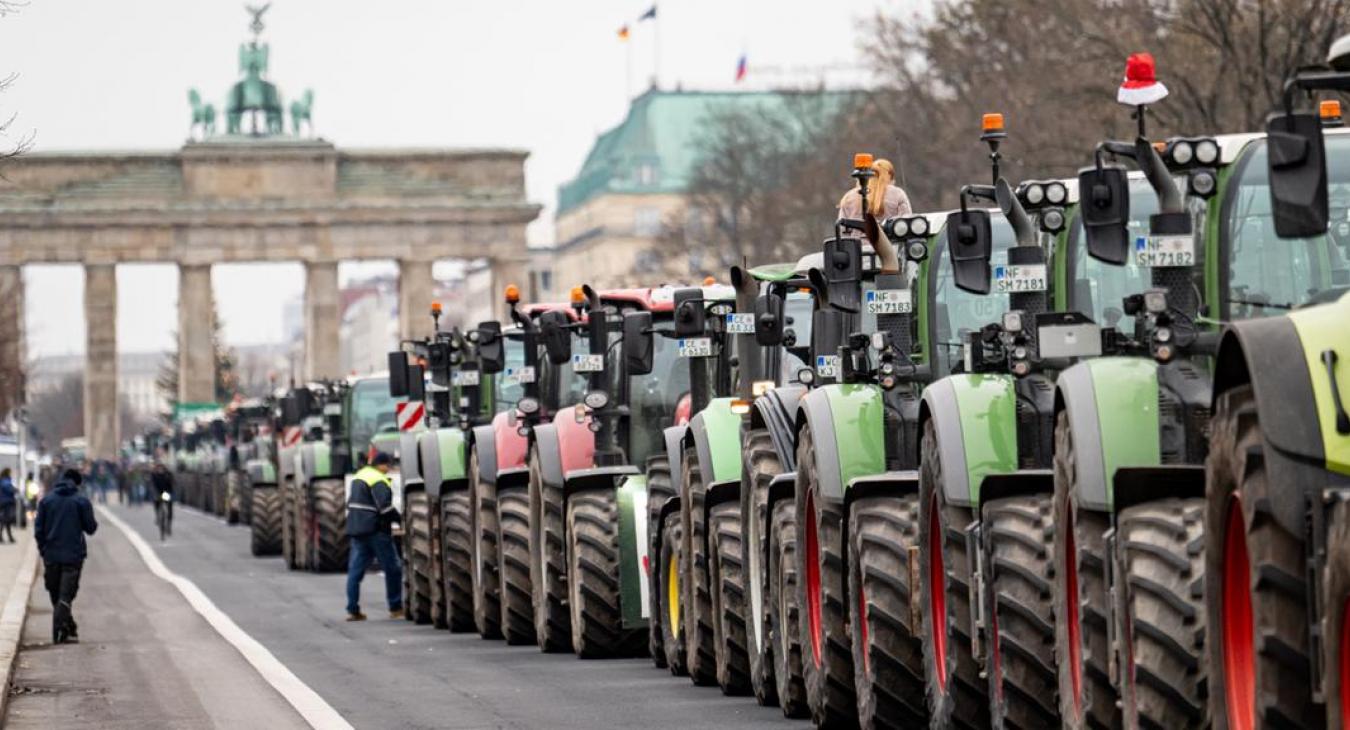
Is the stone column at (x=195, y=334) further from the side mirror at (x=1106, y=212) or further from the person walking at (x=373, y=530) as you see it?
the side mirror at (x=1106, y=212)

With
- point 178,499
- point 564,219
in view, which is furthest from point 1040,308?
point 564,219

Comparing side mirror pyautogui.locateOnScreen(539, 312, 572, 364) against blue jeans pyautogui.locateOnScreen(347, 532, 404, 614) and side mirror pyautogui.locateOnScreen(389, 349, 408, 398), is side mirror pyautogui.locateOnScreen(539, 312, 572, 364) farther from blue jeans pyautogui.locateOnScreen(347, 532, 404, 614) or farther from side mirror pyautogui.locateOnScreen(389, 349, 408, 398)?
side mirror pyautogui.locateOnScreen(389, 349, 408, 398)

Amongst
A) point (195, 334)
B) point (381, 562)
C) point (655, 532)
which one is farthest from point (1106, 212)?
point (195, 334)

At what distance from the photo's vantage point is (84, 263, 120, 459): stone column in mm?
127875

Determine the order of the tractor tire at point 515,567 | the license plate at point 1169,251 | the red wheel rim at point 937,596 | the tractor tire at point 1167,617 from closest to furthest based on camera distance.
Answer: the tractor tire at point 1167,617, the license plate at point 1169,251, the red wheel rim at point 937,596, the tractor tire at point 515,567

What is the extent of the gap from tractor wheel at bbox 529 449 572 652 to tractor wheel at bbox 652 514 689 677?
88.8 inches

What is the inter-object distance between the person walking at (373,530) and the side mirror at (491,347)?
410 centimetres

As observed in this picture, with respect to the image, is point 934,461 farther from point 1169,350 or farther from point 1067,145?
point 1067,145

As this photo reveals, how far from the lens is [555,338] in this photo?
2412 centimetres

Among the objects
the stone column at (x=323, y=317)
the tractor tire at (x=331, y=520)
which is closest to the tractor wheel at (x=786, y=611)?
the tractor tire at (x=331, y=520)

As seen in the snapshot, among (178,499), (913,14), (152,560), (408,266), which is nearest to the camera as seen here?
(152,560)

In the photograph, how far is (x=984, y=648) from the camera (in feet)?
40.8

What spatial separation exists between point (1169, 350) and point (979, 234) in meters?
1.77

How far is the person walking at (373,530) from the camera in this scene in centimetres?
3045
